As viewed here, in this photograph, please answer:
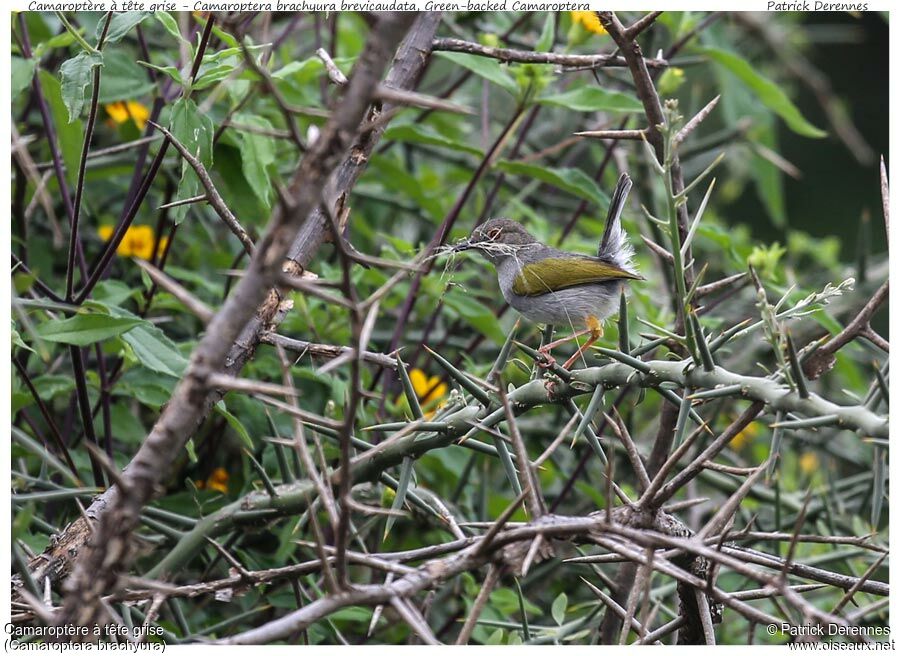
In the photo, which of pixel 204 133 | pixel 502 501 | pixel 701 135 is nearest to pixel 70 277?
pixel 204 133

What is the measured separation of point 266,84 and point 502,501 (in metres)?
2.45

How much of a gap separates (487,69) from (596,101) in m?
0.39

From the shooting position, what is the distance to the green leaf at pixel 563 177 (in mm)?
3225

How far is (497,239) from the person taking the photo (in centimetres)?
397

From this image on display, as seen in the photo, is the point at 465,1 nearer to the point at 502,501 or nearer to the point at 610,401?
the point at 610,401

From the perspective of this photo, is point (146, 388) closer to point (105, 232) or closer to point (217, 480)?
point (217, 480)

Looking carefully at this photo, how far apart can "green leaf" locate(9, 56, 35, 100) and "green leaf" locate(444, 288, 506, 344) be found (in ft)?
4.60

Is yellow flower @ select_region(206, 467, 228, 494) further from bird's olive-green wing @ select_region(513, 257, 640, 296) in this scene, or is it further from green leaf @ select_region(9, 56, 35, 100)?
green leaf @ select_region(9, 56, 35, 100)

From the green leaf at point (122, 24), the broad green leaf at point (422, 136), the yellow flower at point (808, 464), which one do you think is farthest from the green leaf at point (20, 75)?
the yellow flower at point (808, 464)

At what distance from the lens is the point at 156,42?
388 cm

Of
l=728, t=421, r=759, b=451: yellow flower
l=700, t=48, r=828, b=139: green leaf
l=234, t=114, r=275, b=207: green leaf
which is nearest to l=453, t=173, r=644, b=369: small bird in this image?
l=700, t=48, r=828, b=139: green leaf

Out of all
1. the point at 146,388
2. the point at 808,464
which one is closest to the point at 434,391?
the point at 146,388

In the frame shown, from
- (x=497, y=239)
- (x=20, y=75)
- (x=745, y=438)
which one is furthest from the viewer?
(x=745, y=438)

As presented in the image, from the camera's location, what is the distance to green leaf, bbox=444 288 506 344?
126 inches
